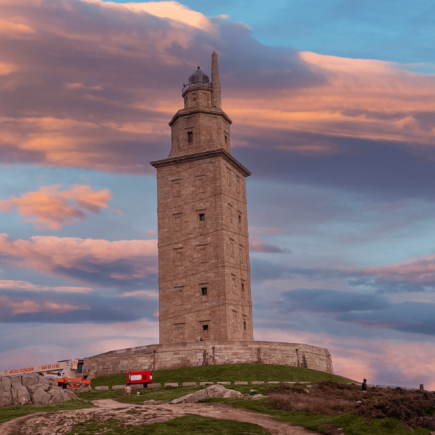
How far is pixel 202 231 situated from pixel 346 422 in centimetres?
4145

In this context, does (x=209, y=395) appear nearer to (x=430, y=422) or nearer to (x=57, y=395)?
(x=57, y=395)

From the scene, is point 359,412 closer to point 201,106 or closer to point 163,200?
point 163,200

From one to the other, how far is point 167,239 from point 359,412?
4345cm

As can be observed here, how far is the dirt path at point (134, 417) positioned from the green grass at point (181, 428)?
0.63 m

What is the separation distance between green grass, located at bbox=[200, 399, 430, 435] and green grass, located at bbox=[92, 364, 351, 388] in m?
17.0

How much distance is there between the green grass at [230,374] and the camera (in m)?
51.2

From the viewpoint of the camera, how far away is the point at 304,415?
32.5 m

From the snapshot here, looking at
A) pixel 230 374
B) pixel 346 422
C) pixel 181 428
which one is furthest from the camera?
pixel 230 374

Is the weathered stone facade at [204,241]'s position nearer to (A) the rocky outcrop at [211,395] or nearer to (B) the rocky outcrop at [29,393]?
(B) the rocky outcrop at [29,393]

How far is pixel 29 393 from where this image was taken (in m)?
41.1

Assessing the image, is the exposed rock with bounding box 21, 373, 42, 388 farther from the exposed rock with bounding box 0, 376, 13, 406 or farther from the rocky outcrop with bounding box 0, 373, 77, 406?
the exposed rock with bounding box 0, 376, 13, 406

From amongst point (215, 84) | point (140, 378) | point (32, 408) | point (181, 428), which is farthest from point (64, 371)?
point (215, 84)

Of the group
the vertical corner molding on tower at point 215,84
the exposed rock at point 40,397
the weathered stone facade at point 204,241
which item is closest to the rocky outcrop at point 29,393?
the exposed rock at point 40,397

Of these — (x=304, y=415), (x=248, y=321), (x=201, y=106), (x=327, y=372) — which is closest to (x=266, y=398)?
(x=304, y=415)
